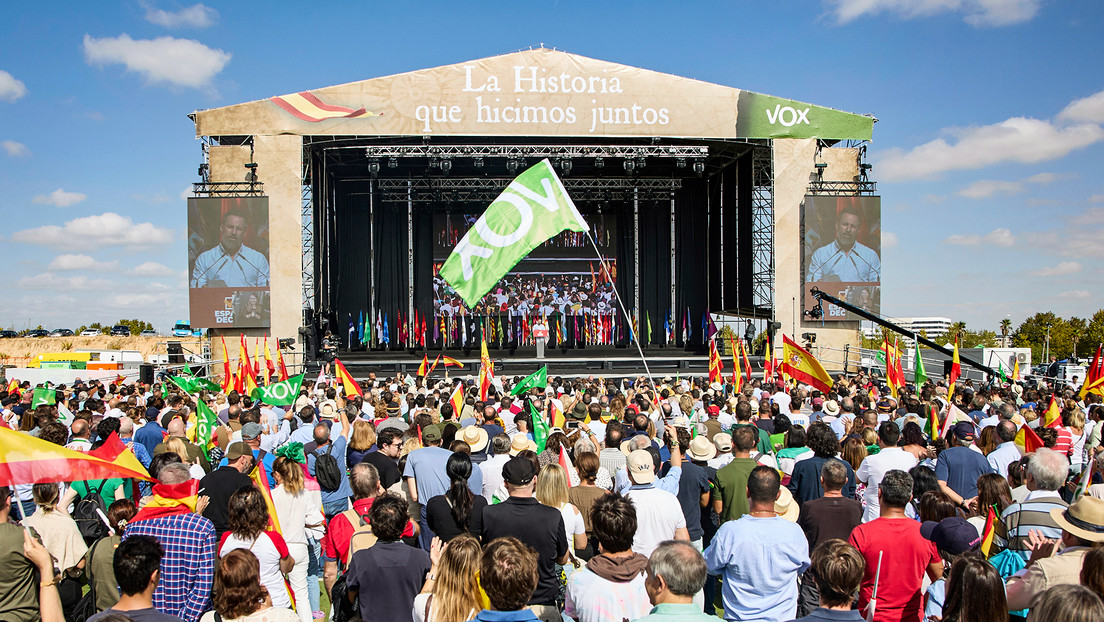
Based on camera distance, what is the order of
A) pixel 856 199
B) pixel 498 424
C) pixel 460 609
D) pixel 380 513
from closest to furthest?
pixel 460 609, pixel 380 513, pixel 498 424, pixel 856 199

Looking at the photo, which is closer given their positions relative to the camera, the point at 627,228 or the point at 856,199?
the point at 856,199

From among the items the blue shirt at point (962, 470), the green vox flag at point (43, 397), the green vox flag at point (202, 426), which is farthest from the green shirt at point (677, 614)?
the green vox flag at point (43, 397)

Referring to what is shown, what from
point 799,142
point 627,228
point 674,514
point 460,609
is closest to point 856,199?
point 799,142

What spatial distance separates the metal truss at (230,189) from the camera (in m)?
23.5

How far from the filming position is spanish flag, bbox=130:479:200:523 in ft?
13.3

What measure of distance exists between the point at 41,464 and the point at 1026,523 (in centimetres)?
490

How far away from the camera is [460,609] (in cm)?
319

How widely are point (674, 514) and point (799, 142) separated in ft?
74.3

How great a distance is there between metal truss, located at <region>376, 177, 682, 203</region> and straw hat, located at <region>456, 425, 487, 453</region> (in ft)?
69.8

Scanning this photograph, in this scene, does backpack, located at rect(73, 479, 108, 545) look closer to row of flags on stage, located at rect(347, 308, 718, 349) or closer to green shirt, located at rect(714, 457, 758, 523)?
green shirt, located at rect(714, 457, 758, 523)

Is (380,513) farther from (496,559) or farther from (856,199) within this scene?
(856,199)

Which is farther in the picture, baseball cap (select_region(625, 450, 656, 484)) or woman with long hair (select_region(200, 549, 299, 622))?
baseball cap (select_region(625, 450, 656, 484))

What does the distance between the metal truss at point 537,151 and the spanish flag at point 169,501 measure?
68.6 feet

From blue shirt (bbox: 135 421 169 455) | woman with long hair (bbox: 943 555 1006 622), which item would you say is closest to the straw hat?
blue shirt (bbox: 135 421 169 455)
